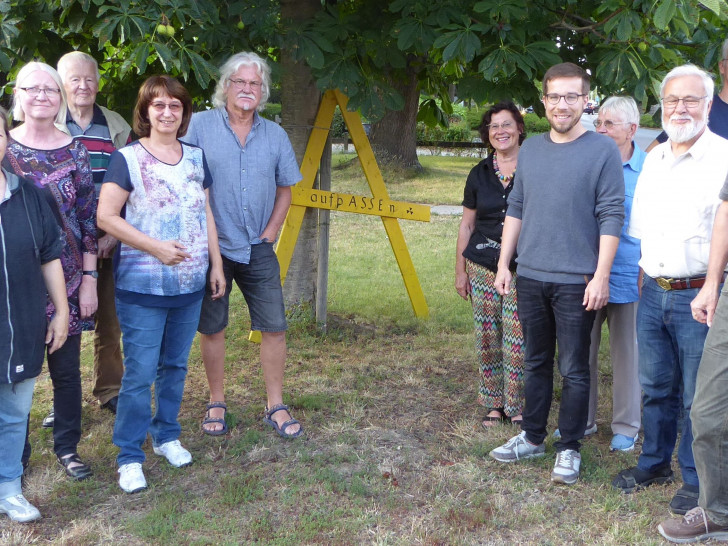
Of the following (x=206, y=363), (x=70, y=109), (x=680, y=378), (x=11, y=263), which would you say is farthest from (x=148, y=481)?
(x=680, y=378)

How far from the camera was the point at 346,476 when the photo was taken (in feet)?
12.1

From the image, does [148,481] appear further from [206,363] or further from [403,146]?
[403,146]

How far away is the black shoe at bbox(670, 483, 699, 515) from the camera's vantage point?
3.26 meters

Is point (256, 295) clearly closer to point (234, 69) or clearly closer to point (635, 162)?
point (234, 69)

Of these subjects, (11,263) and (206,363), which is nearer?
(11,263)

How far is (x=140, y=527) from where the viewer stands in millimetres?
3180

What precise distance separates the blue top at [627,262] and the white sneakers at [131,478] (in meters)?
2.43

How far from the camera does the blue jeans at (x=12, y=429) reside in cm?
316

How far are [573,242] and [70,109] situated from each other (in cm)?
248

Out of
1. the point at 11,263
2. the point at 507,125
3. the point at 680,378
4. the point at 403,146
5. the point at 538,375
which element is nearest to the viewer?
the point at 11,263

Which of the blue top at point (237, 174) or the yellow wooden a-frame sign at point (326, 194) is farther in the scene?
the yellow wooden a-frame sign at point (326, 194)

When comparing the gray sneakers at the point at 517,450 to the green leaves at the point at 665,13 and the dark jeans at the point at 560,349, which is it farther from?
the green leaves at the point at 665,13

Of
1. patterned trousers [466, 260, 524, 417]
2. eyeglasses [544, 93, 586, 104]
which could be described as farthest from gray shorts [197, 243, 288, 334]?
eyeglasses [544, 93, 586, 104]

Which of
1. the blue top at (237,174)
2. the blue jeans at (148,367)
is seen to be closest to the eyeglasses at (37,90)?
the blue top at (237,174)
